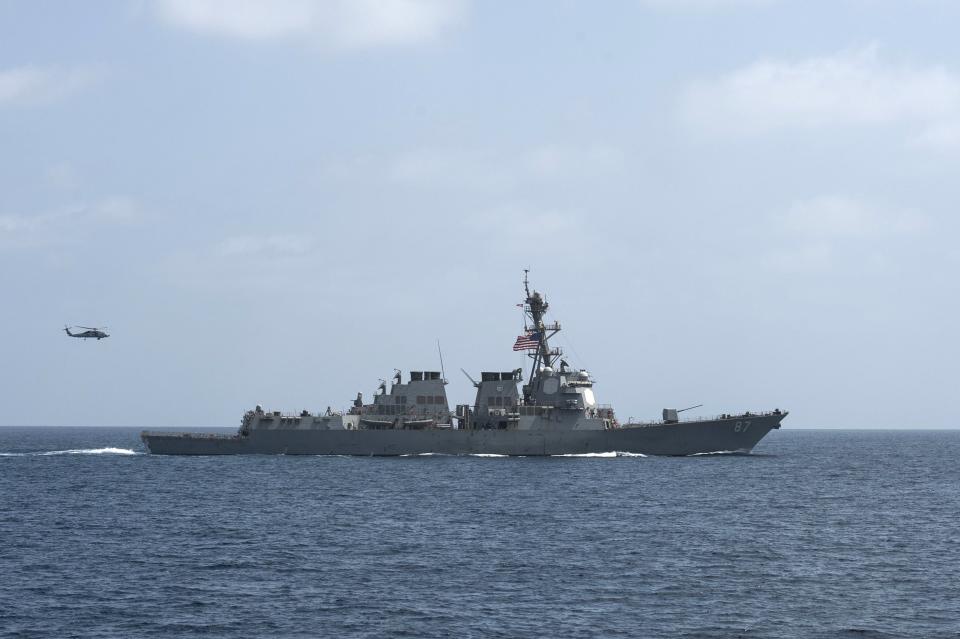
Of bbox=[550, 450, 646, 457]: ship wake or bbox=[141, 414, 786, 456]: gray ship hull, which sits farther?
bbox=[550, 450, 646, 457]: ship wake

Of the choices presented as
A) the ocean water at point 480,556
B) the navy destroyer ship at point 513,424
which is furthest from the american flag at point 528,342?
the ocean water at point 480,556

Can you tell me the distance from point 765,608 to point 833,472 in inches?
2275

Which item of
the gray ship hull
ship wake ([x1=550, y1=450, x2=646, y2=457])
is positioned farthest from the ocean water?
ship wake ([x1=550, y1=450, x2=646, y2=457])

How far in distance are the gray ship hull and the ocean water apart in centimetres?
823

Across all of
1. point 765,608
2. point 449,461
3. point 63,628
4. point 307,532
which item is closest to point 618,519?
point 307,532

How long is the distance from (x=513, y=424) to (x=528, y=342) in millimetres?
6842

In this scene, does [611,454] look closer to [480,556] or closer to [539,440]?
[539,440]

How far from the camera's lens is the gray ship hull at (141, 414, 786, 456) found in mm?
77625

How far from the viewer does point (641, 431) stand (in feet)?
255

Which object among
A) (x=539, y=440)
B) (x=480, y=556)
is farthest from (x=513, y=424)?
(x=480, y=556)

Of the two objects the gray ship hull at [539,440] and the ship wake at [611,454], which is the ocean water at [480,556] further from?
the ship wake at [611,454]

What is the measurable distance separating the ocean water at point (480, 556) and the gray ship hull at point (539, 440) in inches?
324

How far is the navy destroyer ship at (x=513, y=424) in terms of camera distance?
77312mm

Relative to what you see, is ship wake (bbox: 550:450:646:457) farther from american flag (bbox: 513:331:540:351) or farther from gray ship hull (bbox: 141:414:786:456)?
american flag (bbox: 513:331:540:351)
